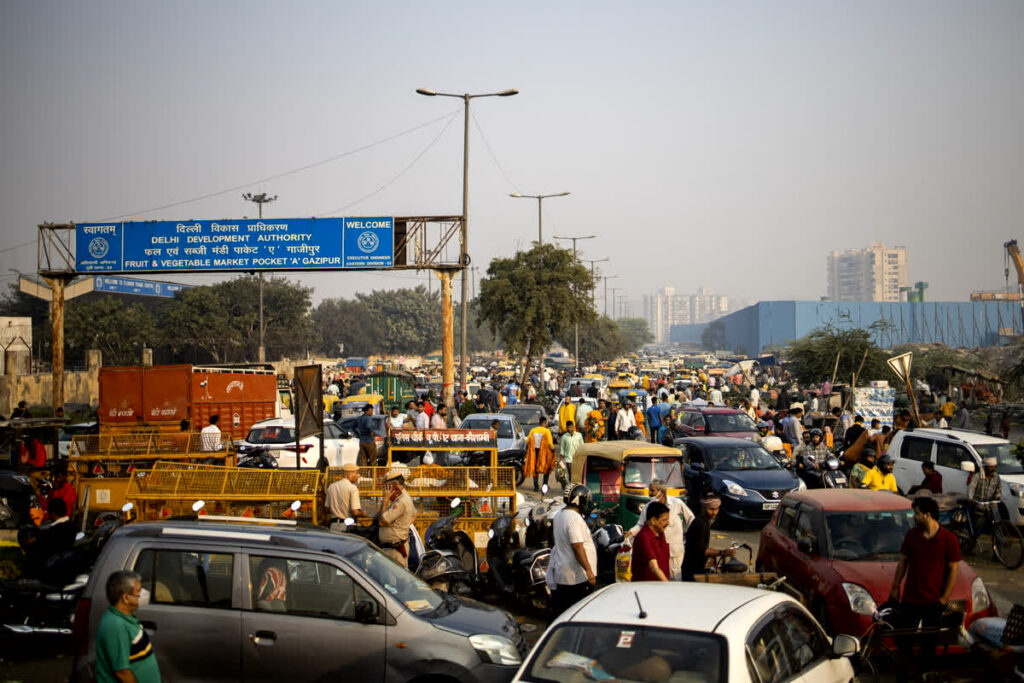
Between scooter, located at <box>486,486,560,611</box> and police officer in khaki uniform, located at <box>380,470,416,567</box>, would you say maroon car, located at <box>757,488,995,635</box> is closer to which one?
scooter, located at <box>486,486,560,611</box>

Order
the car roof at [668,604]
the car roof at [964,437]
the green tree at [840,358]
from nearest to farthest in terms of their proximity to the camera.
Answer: the car roof at [668,604], the car roof at [964,437], the green tree at [840,358]

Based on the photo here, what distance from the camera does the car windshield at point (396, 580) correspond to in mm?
6680

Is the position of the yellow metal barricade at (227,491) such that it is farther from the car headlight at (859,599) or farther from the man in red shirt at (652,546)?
the car headlight at (859,599)

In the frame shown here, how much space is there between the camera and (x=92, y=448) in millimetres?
16219

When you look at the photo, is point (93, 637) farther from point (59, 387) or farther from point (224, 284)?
point (224, 284)

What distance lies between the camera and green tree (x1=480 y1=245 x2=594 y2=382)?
43.6 meters

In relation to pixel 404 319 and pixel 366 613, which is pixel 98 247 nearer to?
pixel 366 613

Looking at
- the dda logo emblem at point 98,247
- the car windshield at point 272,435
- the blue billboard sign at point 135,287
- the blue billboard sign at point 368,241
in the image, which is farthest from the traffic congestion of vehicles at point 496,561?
the blue billboard sign at point 135,287

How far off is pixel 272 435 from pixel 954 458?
43.3ft

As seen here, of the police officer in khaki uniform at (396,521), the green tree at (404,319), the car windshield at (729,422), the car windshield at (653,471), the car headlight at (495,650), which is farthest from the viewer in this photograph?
the green tree at (404,319)

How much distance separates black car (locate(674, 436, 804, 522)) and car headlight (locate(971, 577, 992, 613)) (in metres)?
6.44

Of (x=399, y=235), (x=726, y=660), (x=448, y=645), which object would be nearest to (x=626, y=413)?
(x=399, y=235)

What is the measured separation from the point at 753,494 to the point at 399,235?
15713 millimetres

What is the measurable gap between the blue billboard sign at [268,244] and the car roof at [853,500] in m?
19.8
